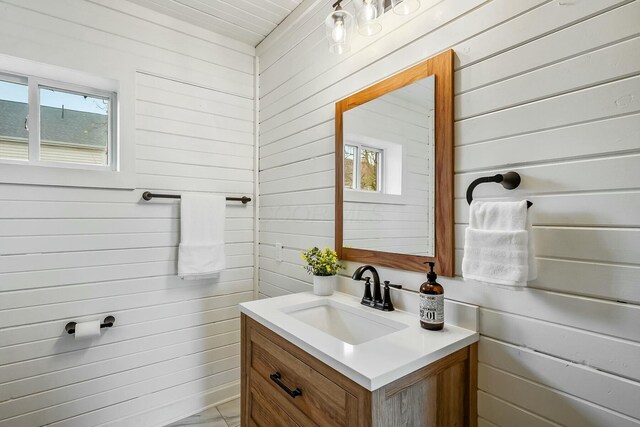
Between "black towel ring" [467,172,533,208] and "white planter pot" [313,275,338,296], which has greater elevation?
"black towel ring" [467,172,533,208]

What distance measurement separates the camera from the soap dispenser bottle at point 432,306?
1051 mm

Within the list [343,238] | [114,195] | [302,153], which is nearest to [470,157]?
[343,238]

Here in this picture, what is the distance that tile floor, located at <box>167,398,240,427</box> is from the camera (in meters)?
1.97

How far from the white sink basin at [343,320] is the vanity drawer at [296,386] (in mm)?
204

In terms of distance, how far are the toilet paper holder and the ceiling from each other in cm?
191

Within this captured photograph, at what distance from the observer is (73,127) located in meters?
1.88

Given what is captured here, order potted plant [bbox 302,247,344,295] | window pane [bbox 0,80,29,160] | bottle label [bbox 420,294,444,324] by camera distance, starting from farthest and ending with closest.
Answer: window pane [bbox 0,80,29,160] → potted plant [bbox 302,247,344,295] → bottle label [bbox 420,294,444,324]

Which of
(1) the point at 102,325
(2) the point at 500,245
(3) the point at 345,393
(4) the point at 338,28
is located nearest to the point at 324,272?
(3) the point at 345,393

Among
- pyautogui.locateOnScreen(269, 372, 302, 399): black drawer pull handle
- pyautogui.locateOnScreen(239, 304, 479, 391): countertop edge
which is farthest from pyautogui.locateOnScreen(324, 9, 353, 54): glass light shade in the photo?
pyautogui.locateOnScreen(269, 372, 302, 399): black drawer pull handle

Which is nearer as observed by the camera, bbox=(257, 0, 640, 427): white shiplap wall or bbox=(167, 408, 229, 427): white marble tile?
bbox=(257, 0, 640, 427): white shiplap wall

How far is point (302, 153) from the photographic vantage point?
6.34 feet

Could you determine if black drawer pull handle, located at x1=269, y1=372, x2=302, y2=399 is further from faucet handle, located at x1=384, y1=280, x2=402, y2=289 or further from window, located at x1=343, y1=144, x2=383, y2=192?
window, located at x1=343, y1=144, x2=383, y2=192

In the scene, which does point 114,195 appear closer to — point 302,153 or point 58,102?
point 58,102

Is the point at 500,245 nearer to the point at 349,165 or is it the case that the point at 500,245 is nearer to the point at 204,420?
the point at 349,165
